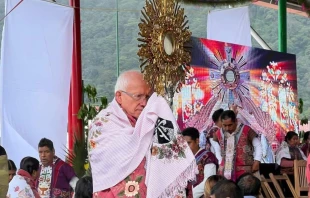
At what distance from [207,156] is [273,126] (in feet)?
9.62

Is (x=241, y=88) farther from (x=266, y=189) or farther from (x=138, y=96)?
(x=138, y=96)

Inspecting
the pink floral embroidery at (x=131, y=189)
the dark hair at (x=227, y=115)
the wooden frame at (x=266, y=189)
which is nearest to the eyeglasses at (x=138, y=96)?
the pink floral embroidery at (x=131, y=189)

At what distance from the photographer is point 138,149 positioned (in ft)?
12.9

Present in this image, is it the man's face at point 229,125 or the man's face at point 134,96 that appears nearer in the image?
the man's face at point 134,96

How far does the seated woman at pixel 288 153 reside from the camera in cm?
819

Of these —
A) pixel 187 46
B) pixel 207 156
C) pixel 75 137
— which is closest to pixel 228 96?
pixel 75 137

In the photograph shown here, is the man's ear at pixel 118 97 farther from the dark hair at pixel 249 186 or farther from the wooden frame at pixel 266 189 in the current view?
the wooden frame at pixel 266 189

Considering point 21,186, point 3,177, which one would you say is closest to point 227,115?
point 21,186

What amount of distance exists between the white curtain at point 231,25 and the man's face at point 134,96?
6.14 m

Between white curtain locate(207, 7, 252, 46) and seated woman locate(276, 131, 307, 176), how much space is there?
6.66 ft

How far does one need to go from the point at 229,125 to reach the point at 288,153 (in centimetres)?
125

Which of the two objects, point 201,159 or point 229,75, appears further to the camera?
point 229,75

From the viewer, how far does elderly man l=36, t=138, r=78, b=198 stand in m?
6.65

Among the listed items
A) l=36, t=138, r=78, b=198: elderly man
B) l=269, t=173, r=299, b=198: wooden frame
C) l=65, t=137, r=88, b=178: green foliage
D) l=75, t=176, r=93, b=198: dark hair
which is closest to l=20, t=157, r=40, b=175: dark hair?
l=36, t=138, r=78, b=198: elderly man
